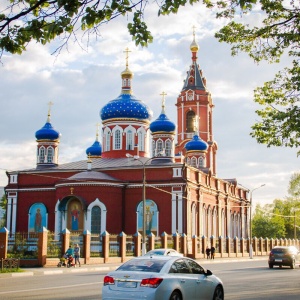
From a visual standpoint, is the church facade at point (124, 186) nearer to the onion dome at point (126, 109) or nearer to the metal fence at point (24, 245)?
the onion dome at point (126, 109)

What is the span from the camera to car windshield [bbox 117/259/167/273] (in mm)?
10789

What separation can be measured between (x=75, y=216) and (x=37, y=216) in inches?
206

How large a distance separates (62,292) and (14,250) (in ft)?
52.5

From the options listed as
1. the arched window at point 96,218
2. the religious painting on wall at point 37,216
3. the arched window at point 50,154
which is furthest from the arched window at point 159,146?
the religious painting on wall at point 37,216

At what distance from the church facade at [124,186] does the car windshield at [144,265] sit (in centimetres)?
2591

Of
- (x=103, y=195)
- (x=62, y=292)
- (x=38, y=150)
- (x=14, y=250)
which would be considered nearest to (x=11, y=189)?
(x=38, y=150)

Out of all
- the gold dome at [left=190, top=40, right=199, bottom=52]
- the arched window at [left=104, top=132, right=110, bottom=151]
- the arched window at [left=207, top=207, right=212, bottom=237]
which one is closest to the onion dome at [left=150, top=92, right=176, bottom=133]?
the arched window at [left=104, top=132, right=110, bottom=151]

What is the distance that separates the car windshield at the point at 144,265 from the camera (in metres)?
10.8

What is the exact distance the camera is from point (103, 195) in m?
42.2

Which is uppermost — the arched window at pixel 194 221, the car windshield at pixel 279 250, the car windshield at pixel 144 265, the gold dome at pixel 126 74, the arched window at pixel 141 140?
the gold dome at pixel 126 74

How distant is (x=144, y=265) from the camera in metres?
11.0

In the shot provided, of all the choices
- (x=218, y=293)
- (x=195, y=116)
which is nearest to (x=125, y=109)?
(x=195, y=116)

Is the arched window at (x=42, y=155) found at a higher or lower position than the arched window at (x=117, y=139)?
lower

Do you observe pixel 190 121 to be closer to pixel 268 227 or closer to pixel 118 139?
pixel 118 139
